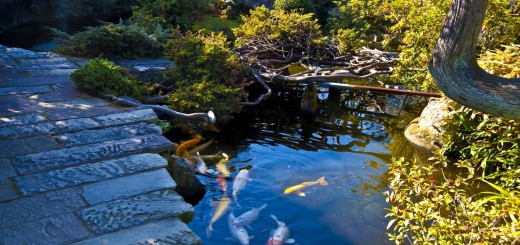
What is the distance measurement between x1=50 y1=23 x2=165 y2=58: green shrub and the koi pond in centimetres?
267

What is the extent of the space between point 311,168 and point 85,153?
3494mm

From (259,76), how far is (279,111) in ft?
3.16

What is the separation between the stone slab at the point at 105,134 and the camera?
14.9 feet

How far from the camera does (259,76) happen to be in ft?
30.0

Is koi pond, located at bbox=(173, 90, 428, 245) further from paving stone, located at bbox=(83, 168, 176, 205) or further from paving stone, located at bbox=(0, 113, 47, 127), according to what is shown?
paving stone, located at bbox=(0, 113, 47, 127)

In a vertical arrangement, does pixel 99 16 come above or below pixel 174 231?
above

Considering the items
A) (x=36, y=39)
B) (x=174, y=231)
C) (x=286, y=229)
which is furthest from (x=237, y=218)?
(x=36, y=39)

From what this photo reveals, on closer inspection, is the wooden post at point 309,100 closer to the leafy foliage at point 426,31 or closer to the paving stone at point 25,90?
the leafy foliage at point 426,31

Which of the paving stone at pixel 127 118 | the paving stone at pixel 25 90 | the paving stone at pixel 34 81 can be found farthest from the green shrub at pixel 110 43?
the paving stone at pixel 127 118

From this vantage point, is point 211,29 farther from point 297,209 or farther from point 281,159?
point 297,209

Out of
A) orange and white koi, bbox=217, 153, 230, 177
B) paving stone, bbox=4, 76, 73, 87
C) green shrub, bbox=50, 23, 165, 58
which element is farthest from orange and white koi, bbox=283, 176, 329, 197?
green shrub, bbox=50, 23, 165, 58

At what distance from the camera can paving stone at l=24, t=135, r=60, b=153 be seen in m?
4.30

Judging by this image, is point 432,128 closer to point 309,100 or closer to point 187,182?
point 309,100

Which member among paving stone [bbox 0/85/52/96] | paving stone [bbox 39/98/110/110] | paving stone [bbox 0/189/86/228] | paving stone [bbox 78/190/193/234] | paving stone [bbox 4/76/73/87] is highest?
paving stone [bbox 4/76/73/87]
